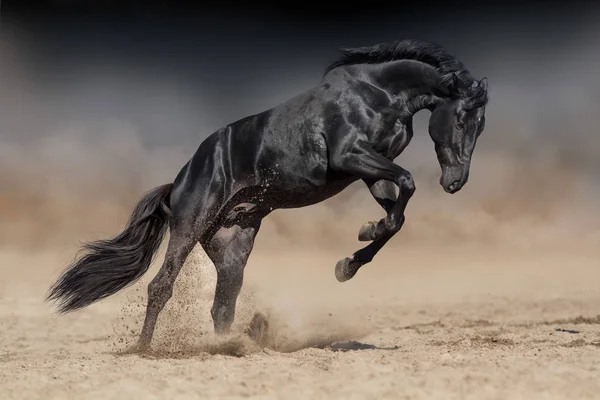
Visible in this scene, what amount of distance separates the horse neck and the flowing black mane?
0.20 ft

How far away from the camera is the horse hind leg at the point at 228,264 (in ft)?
21.8

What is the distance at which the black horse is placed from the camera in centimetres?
588

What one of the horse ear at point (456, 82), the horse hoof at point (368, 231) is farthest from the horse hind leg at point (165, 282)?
the horse ear at point (456, 82)

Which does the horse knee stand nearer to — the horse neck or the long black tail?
the horse neck

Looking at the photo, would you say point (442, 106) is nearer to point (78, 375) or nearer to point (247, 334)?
point (247, 334)

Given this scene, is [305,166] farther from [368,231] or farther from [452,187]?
[452,187]

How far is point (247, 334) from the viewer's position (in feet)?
22.2

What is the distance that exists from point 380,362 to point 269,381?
32.6 inches

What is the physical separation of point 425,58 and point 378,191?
42.1 inches

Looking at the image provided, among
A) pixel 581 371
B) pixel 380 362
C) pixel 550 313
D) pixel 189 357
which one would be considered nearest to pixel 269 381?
pixel 380 362

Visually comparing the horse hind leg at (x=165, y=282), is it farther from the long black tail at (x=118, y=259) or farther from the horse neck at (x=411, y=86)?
the horse neck at (x=411, y=86)

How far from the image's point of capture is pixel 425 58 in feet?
19.9

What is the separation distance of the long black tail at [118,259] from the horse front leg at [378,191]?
1614 mm

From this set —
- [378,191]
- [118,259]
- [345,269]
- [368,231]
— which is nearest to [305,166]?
[378,191]
